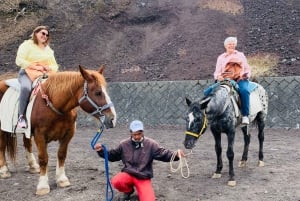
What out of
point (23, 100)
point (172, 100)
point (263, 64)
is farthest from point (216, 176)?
Result: point (263, 64)

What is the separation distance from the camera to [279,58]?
1220 cm

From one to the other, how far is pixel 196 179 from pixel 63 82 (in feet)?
7.80

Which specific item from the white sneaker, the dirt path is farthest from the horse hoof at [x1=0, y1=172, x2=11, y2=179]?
the white sneaker

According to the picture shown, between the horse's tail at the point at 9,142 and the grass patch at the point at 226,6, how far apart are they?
10.8 m

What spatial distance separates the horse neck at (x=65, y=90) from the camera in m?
5.29

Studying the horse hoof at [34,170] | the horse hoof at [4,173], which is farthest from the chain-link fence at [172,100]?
the horse hoof at [4,173]

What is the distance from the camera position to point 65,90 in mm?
5359

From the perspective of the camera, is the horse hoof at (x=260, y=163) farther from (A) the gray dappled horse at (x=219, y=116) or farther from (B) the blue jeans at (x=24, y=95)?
(B) the blue jeans at (x=24, y=95)

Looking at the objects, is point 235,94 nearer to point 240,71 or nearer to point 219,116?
point 240,71

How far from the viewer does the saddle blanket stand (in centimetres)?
593

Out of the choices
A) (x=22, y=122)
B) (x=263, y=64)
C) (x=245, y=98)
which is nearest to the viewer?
(x=22, y=122)

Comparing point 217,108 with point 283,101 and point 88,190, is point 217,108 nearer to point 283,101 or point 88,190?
point 88,190

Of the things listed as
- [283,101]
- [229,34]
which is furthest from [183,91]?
[229,34]

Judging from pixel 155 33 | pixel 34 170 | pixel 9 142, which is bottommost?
pixel 34 170
